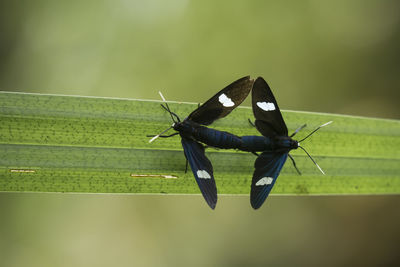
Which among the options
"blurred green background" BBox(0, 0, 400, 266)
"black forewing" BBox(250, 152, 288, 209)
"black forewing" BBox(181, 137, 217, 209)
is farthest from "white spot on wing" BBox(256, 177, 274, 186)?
"blurred green background" BBox(0, 0, 400, 266)

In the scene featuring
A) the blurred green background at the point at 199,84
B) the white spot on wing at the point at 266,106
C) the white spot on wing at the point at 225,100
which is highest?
the white spot on wing at the point at 225,100

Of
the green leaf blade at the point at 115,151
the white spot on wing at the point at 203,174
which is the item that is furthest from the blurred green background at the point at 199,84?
the white spot on wing at the point at 203,174

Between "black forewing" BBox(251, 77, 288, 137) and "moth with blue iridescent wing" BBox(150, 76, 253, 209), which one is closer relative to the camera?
"moth with blue iridescent wing" BBox(150, 76, 253, 209)

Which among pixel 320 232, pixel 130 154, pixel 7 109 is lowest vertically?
pixel 320 232

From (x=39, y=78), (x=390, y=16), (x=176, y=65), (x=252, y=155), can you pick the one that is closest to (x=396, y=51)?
(x=390, y=16)

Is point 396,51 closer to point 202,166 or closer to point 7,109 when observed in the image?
point 202,166

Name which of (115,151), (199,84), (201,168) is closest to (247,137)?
(201,168)

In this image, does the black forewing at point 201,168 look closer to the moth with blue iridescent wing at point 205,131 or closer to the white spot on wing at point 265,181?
the moth with blue iridescent wing at point 205,131

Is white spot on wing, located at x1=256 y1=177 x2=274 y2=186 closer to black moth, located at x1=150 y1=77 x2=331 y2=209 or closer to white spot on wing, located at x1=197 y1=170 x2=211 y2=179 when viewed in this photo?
black moth, located at x1=150 y1=77 x2=331 y2=209
